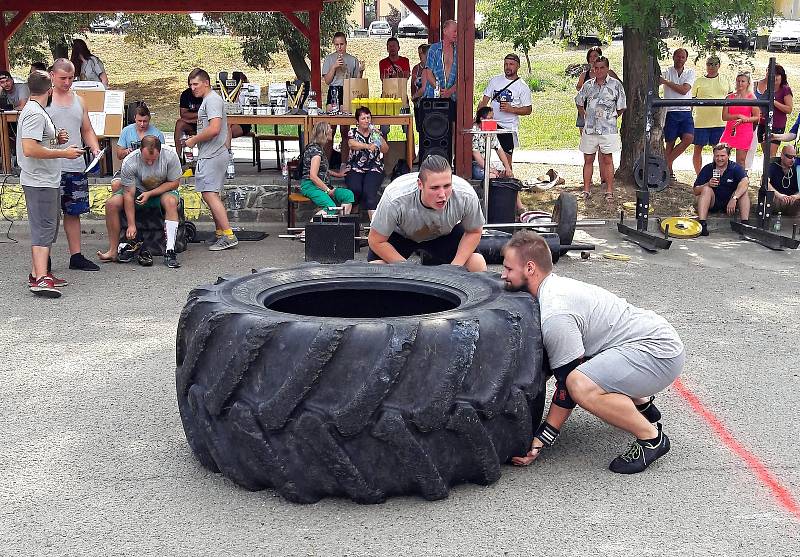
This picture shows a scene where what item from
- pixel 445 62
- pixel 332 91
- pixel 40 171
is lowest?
pixel 40 171

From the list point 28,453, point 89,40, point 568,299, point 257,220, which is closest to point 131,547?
point 28,453

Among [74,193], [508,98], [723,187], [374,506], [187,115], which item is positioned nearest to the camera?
[374,506]

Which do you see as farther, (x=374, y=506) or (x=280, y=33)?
(x=280, y=33)

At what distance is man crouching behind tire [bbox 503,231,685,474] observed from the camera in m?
4.18

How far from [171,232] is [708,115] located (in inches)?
297

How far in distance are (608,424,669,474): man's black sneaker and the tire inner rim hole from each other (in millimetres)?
1063

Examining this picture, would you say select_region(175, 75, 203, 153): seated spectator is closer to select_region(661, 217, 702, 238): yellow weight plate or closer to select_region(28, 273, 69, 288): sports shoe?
select_region(28, 273, 69, 288): sports shoe

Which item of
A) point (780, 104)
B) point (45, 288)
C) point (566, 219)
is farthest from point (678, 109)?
point (45, 288)

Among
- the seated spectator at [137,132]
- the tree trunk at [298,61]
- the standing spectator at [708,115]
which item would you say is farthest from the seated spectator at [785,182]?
the tree trunk at [298,61]

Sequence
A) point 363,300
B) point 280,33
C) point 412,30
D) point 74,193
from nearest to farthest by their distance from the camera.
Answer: point 363,300 < point 74,193 < point 280,33 < point 412,30

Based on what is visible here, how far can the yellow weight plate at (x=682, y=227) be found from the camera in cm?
1029

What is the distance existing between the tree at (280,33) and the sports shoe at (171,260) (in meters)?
16.6

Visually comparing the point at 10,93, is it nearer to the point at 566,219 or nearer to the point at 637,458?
the point at 566,219

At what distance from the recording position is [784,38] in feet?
127
